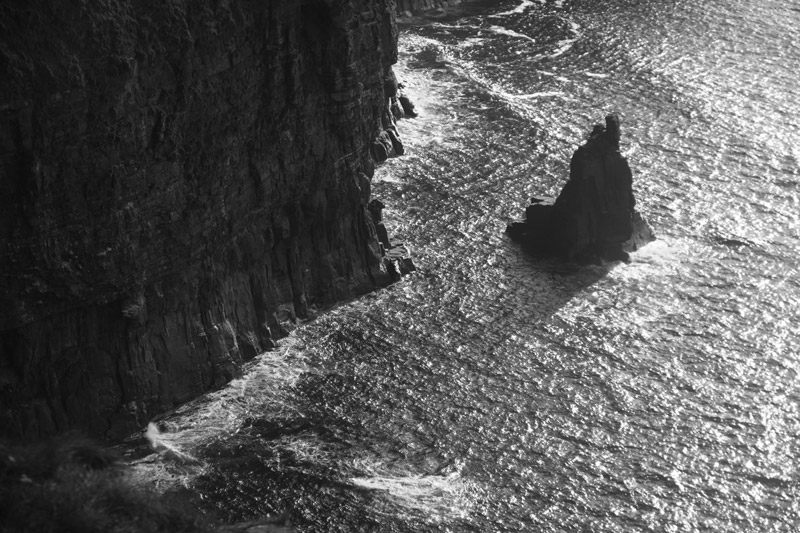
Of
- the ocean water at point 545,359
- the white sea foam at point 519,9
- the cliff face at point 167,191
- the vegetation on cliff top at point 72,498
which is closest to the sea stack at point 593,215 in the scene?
the ocean water at point 545,359

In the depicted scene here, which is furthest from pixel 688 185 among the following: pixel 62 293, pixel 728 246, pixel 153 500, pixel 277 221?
pixel 153 500

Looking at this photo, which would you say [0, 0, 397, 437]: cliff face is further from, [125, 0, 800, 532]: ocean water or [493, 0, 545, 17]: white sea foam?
[493, 0, 545, 17]: white sea foam

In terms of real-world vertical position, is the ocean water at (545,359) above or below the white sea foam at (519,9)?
below

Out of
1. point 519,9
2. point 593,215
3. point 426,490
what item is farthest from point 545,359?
point 519,9

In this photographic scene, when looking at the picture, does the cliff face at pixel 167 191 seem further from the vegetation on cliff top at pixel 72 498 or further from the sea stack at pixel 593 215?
the vegetation on cliff top at pixel 72 498

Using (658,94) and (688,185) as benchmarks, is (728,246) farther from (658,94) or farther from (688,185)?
(658,94)
